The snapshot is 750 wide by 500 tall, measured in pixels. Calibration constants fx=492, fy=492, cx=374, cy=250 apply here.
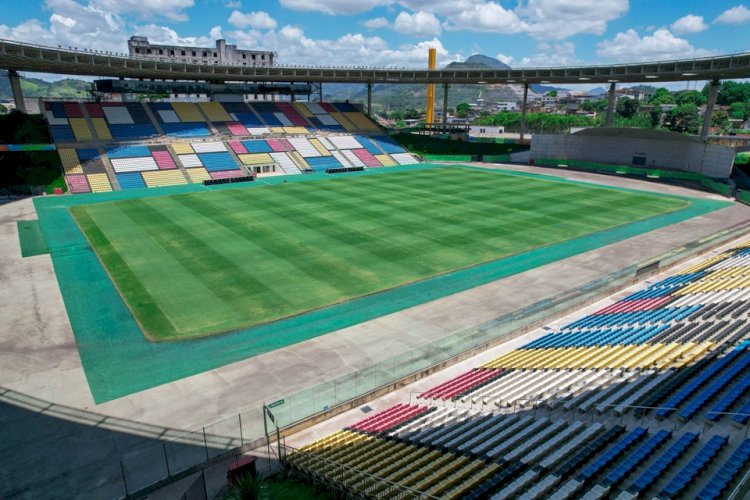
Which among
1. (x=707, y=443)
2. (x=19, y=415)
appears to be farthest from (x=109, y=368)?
(x=707, y=443)

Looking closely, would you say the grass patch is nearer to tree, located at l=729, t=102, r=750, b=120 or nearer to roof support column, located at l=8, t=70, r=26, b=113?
roof support column, located at l=8, t=70, r=26, b=113

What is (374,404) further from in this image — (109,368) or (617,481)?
(109,368)

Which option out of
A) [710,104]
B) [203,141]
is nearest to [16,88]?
[203,141]

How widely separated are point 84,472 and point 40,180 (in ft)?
157

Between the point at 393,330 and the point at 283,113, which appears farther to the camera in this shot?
the point at 283,113

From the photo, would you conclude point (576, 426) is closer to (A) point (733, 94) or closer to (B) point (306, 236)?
(B) point (306, 236)

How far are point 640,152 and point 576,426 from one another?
6395cm

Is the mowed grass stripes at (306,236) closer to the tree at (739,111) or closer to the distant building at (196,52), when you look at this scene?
the distant building at (196,52)

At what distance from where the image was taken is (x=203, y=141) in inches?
2557

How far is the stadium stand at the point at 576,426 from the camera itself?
32.3 ft

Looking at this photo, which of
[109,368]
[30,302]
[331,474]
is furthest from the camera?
[30,302]

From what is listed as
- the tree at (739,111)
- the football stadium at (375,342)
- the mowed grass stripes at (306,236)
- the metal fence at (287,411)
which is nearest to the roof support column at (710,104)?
the football stadium at (375,342)

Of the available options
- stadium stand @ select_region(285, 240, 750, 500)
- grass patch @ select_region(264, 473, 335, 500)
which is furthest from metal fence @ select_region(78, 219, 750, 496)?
grass patch @ select_region(264, 473, 335, 500)

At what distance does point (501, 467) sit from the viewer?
1055cm
